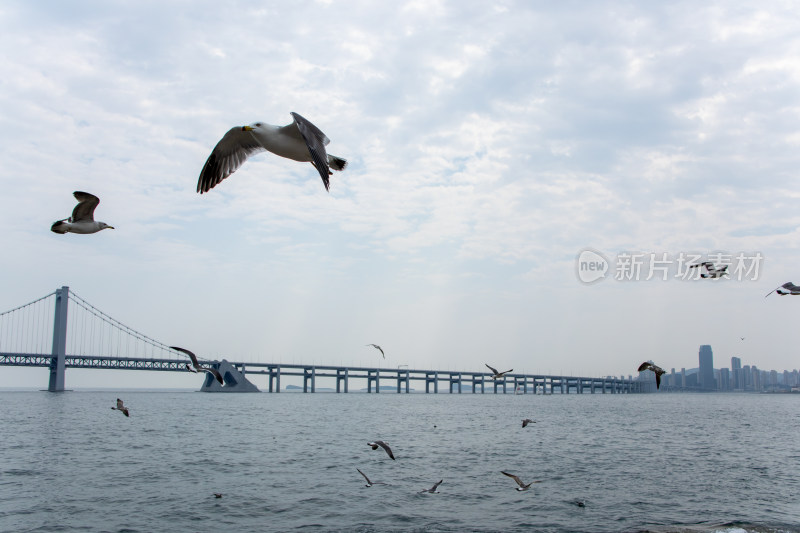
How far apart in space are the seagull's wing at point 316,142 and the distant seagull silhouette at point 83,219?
3.03 metres

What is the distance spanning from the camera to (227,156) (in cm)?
867

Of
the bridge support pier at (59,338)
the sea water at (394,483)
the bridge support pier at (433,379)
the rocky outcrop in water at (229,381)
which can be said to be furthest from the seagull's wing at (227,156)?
the bridge support pier at (433,379)

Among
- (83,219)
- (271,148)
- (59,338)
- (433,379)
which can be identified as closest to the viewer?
(271,148)

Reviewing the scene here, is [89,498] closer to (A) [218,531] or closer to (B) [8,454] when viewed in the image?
(A) [218,531]

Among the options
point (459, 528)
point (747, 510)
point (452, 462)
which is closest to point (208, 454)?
point (452, 462)

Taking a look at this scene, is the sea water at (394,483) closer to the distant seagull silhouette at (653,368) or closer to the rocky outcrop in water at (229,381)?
the distant seagull silhouette at (653,368)

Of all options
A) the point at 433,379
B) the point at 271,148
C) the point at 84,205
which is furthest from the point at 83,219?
the point at 433,379

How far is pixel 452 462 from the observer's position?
808 inches

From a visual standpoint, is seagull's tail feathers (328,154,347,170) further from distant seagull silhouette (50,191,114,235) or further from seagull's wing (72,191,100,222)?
seagull's wing (72,191,100,222)

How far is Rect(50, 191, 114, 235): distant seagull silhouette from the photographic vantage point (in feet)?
25.6

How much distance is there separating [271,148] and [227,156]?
5.04 ft

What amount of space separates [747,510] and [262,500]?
10727mm

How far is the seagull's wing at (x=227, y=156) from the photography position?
8.50 metres

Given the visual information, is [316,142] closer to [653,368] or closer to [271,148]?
[271,148]
